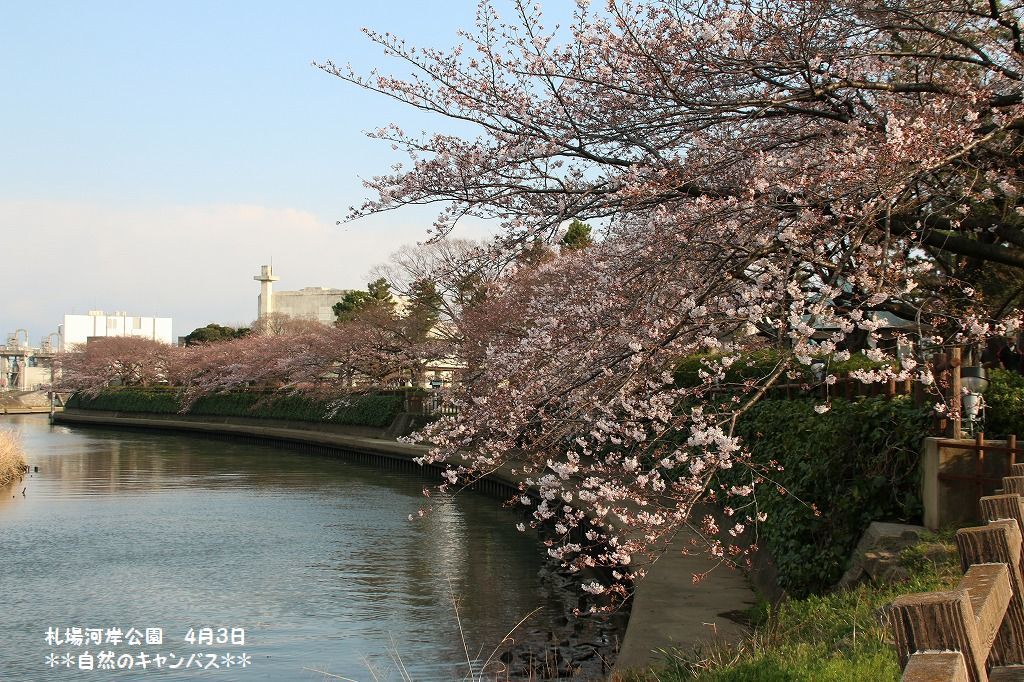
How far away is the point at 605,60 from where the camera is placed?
7.80 m

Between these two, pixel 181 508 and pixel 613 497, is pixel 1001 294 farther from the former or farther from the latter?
pixel 181 508

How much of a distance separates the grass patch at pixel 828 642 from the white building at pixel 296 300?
8096cm

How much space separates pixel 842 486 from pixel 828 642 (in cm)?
301

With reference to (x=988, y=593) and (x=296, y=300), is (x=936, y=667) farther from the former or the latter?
(x=296, y=300)

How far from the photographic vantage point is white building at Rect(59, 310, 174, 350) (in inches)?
4284

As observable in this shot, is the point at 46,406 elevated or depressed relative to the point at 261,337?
depressed

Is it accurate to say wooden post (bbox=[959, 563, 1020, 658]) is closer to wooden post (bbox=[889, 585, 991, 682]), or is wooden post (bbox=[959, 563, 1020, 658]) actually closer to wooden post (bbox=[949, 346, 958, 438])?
wooden post (bbox=[889, 585, 991, 682])

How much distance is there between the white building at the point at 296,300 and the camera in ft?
287

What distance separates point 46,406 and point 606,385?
75225 millimetres

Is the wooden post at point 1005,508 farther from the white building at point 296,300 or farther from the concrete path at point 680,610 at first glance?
the white building at point 296,300

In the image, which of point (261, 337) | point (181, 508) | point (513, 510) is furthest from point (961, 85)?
point (261, 337)

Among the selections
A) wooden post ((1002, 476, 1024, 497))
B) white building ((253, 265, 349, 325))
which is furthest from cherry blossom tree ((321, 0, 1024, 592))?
white building ((253, 265, 349, 325))

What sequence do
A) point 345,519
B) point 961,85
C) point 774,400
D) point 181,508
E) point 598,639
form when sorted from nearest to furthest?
point 961,85 < point 598,639 < point 774,400 < point 345,519 < point 181,508

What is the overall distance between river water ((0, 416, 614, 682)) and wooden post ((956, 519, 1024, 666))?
6.65 meters
